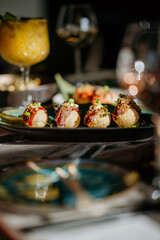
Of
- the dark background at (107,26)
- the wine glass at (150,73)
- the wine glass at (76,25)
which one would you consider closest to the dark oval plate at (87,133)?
the wine glass at (150,73)

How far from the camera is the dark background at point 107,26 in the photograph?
10.5 feet

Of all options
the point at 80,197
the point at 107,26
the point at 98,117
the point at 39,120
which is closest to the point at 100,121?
the point at 98,117

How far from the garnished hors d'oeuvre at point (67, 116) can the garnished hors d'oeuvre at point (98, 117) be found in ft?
0.09

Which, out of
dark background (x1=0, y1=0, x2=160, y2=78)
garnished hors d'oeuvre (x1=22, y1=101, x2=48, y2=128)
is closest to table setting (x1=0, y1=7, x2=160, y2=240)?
garnished hors d'oeuvre (x1=22, y1=101, x2=48, y2=128)

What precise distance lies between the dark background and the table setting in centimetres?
192

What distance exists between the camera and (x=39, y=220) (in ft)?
1.39

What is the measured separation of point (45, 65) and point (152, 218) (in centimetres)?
267

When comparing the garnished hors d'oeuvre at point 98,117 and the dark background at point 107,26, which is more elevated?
the dark background at point 107,26

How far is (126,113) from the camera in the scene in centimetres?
85

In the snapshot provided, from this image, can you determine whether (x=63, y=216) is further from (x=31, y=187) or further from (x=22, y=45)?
(x=22, y=45)

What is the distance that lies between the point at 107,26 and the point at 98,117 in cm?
391

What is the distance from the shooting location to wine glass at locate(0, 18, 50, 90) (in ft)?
4.01

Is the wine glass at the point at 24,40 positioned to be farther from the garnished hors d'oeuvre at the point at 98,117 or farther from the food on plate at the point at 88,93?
the garnished hors d'oeuvre at the point at 98,117

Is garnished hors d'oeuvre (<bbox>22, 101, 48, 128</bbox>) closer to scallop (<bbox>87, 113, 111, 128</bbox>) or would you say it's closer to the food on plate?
scallop (<bbox>87, 113, 111, 128</bbox>)
